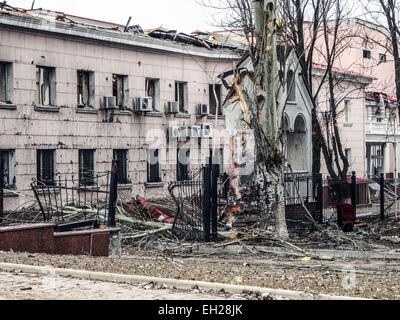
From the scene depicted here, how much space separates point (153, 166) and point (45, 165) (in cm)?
679

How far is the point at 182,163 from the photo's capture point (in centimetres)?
3597

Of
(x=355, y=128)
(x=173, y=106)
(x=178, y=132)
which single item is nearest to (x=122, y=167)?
(x=178, y=132)

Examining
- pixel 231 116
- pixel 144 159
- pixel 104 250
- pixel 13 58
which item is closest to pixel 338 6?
pixel 231 116

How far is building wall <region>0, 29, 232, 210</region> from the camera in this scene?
2764 centimetres

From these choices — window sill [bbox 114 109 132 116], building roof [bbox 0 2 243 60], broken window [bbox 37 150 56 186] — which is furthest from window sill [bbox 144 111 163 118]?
broken window [bbox 37 150 56 186]

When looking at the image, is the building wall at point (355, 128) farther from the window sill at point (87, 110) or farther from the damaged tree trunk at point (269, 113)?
the damaged tree trunk at point (269, 113)

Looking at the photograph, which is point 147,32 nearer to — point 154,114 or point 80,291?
point 154,114

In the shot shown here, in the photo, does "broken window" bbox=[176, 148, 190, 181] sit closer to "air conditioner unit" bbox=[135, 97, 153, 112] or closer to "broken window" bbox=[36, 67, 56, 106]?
"air conditioner unit" bbox=[135, 97, 153, 112]

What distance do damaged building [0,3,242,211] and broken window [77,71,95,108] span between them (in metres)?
0.04

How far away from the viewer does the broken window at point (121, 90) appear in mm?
32656

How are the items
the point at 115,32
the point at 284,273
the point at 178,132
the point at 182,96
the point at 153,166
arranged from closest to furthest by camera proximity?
the point at 284,273, the point at 115,32, the point at 153,166, the point at 178,132, the point at 182,96
